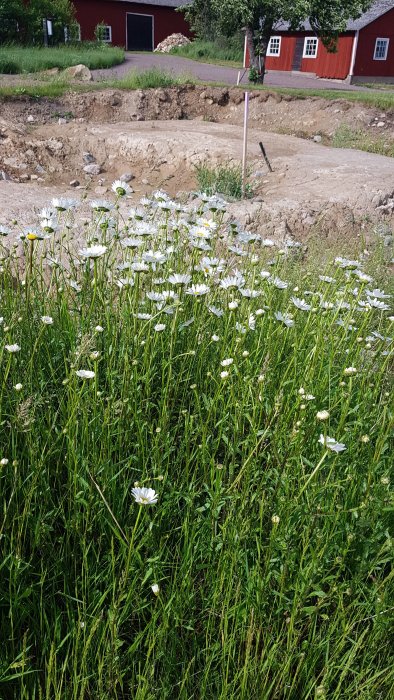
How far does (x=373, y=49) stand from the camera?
3067 cm

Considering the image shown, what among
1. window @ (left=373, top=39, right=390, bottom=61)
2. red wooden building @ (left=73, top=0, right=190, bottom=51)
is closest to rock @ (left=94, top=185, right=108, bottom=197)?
window @ (left=373, top=39, right=390, bottom=61)

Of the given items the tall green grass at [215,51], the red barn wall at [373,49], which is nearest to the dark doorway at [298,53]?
the tall green grass at [215,51]

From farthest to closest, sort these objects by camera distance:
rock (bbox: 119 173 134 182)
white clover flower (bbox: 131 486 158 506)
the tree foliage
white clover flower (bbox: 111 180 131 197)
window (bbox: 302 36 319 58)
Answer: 1. window (bbox: 302 36 319 58)
2. the tree foliage
3. rock (bbox: 119 173 134 182)
4. white clover flower (bbox: 111 180 131 197)
5. white clover flower (bbox: 131 486 158 506)

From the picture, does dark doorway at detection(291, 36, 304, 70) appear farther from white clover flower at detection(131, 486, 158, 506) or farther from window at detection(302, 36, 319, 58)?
white clover flower at detection(131, 486, 158, 506)

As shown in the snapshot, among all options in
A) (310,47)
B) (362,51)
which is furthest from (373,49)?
(310,47)

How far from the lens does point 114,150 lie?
10.1m

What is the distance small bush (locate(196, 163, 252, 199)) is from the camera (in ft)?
25.9

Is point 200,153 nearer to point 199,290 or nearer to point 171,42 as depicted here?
point 199,290

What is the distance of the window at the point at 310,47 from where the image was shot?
106 ft

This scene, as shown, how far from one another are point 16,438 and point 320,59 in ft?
110

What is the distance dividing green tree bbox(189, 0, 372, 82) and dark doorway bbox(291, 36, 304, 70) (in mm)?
14481

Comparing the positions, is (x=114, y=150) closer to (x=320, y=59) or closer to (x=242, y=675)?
(x=242, y=675)

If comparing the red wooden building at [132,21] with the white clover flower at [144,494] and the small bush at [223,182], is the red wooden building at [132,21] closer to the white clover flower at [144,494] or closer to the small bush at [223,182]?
the small bush at [223,182]

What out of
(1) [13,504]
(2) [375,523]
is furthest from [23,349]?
(2) [375,523]
